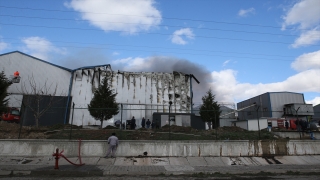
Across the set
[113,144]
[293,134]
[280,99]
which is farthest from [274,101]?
[113,144]

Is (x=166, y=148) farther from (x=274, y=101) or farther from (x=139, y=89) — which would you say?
(x=274, y=101)

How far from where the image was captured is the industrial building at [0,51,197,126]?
2897cm

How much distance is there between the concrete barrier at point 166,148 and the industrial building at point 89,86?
14563 millimetres

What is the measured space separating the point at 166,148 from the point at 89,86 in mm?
19780

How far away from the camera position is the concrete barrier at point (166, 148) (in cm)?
1312

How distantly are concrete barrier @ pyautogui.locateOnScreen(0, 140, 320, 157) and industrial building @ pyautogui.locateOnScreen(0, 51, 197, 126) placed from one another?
14563mm

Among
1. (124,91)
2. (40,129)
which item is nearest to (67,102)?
(124,91)

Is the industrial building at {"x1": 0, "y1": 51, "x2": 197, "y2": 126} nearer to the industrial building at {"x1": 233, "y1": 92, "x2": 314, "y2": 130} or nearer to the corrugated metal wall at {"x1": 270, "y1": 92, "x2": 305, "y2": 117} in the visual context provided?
the industrial building at {"x1": 233, "y1": 92, "x2": 314, "y2": 130}

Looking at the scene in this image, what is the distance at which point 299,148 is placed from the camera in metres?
14.4

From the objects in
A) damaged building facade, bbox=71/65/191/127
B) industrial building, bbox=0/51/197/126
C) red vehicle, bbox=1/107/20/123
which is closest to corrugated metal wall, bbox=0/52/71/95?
industrial building, bbox=0/51/197/126

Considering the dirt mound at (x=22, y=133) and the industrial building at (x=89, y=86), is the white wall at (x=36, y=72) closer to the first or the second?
the industrial building at (x=89, y=86)

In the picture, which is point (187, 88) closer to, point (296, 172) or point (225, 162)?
point (225, 162)

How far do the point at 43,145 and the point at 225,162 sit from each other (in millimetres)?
10404

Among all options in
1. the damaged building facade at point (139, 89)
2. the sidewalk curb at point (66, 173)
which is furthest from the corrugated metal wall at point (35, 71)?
the sidewalk curb at point (66, 173)
